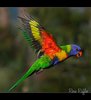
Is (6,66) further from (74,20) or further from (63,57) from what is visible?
(63,57)

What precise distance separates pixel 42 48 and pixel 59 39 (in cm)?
102

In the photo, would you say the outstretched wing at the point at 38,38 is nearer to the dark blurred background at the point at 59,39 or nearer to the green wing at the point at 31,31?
the green wing at the point at 31,31

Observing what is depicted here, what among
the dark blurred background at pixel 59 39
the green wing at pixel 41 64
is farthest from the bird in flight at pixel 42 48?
the dark blurred background at pixel 59 39

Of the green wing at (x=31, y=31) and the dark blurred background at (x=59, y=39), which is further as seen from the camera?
the dark blurred background at (x=59, y=39)

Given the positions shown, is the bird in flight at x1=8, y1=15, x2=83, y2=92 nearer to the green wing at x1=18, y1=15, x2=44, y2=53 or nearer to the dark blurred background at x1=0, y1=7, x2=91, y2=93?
the green wing at x1=18, y1=15, x2=44, y2=53

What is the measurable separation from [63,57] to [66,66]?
51.7 inches

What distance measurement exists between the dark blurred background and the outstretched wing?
966 millimetres

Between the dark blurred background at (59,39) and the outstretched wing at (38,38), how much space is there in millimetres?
966

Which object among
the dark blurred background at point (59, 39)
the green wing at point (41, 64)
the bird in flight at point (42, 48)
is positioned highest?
the bird in flight at point (42, 48)

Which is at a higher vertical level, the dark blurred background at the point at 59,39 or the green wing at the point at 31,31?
the green wing at the point at 31,31

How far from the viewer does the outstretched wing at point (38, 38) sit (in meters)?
2.37

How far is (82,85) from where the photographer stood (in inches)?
135

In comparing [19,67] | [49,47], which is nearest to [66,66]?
[19,67]

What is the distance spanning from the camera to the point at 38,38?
2.40m
